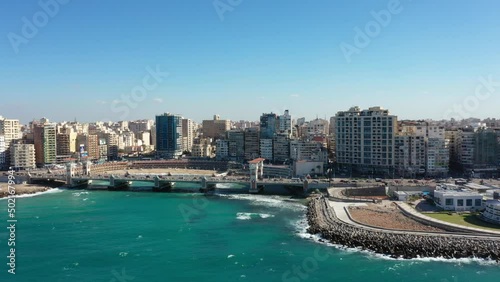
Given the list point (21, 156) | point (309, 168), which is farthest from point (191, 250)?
point (21, 156)

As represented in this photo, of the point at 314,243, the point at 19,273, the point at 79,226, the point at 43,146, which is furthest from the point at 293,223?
the point at 43,146

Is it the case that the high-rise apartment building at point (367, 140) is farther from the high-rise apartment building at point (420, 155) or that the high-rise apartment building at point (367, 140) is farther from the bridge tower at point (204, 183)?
the bridge tower at point (204, 183)

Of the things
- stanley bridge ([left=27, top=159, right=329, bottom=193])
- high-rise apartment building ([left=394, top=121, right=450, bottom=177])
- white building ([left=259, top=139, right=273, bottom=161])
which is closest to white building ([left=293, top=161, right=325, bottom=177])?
stanley bridge ([left=27, top=159, right=329, bottom=193])

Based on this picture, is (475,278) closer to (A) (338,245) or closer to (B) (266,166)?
(A) (338,245)

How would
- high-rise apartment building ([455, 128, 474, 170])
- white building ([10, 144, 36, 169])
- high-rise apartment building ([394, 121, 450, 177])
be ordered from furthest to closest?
white building ([10, 144, 36, 169]), high-rise apartment building ([455, 128, 474, 170]), high-rise apartment building ([394, 121, 450, 177])

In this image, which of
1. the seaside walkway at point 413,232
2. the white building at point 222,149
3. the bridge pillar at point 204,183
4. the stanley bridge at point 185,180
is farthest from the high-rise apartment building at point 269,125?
the seaside walkway at point 413,232

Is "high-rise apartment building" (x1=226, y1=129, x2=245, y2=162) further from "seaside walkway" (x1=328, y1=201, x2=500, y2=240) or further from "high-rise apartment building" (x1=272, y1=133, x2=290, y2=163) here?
"seaside walkway" (x1=328, y1=201, x2=500, y2=240)
